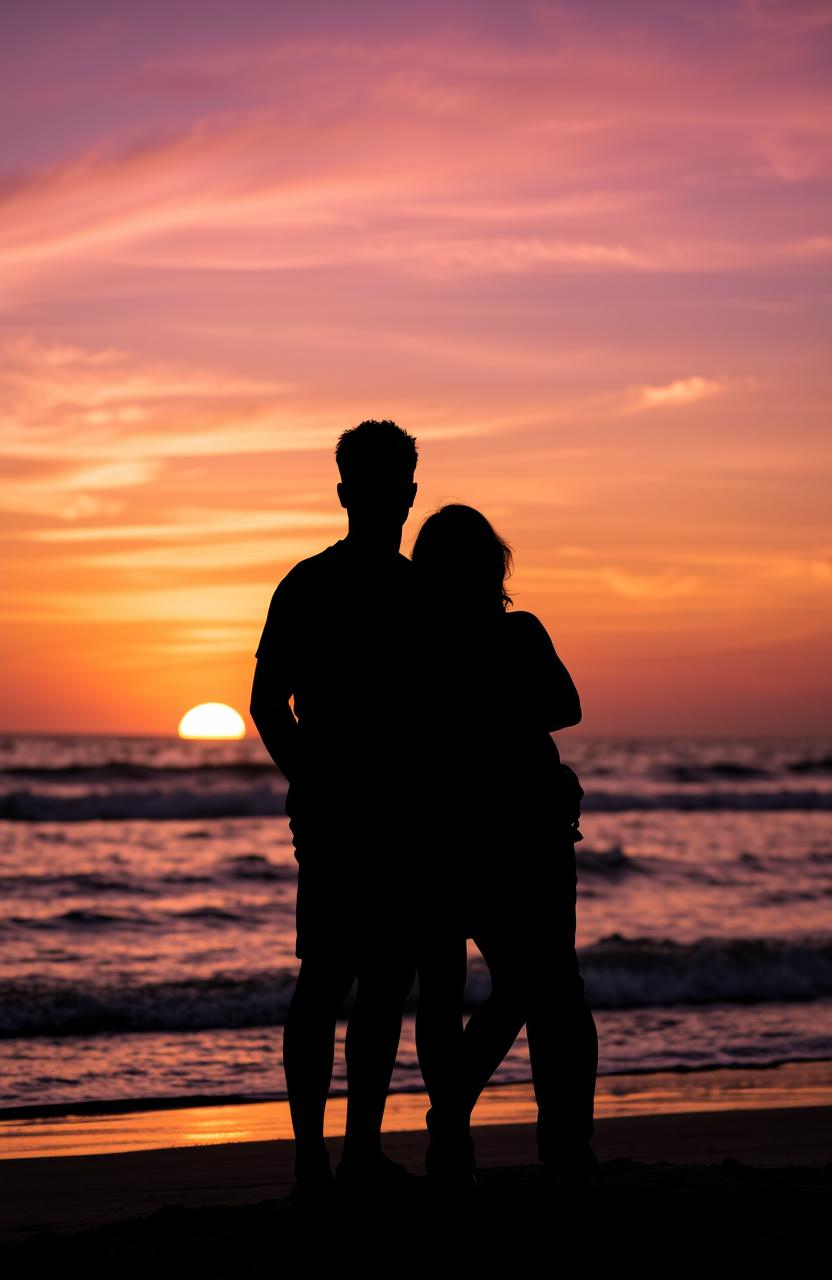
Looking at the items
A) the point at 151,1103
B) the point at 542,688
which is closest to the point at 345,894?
the point at 542,688

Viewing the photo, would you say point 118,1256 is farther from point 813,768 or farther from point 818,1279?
point 813,768

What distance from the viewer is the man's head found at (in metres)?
3.12

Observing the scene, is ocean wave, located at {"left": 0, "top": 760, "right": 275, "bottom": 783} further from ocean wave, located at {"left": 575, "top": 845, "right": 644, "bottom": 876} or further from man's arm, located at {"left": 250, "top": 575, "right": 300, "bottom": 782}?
man's arm, located at {"left": 250, "top": 575, "right": 300, "bottom": 782}

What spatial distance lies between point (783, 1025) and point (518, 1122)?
10.8 feet

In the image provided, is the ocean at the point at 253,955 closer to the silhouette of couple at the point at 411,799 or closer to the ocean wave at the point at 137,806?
the silhouette of couple at the point at 411,799

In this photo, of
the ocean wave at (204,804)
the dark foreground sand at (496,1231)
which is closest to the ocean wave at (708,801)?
the ocean wave at (204,804)

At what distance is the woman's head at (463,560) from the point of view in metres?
3.18

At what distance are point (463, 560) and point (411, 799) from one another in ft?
1.94

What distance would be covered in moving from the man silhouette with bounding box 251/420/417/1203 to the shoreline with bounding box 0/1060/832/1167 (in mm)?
2383

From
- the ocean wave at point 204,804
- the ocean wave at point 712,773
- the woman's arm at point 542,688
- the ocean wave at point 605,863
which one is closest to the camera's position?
the woman's arm at point 542,688

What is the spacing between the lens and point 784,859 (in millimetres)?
18906

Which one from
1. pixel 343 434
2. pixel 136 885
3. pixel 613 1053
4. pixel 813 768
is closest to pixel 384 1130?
pixel 613 1053

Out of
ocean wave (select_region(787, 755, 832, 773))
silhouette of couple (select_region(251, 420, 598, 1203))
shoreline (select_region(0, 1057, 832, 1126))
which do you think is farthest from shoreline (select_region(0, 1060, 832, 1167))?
ocean wave (select_region(787, 755, 832, 773))

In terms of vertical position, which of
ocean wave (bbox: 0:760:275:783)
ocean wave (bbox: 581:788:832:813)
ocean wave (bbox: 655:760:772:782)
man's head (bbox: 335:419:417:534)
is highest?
man's head (bbox: 335:419:417:534)
